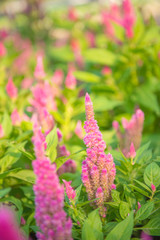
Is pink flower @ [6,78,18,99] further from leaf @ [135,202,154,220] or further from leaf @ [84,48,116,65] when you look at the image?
leaf @ [135,202,154,220]

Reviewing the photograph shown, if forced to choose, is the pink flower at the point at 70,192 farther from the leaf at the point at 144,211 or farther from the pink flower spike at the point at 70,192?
the leaf at the point at 144,211

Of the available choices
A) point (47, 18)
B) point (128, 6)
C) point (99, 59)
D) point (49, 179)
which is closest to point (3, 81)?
point (99, 59)

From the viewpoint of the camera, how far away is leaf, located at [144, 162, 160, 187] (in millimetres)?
1380

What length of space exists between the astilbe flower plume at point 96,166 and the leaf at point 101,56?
2.01 metres

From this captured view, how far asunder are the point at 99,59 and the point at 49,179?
236 cm

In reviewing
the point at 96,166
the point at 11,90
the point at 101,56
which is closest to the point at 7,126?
the point at 11,90

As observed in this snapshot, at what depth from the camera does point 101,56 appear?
319 cm

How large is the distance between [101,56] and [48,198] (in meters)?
2.40

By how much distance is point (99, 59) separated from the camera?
3.18 meters

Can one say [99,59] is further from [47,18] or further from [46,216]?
[47,18]

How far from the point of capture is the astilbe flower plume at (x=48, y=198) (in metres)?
0.97

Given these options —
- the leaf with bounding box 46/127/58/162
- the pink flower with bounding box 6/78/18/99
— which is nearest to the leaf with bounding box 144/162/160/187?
the leaf with bounding box 46/127/58/162

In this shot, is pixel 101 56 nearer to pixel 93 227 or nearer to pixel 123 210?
pixel 123 210

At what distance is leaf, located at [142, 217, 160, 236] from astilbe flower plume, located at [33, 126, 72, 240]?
0.43 metres
